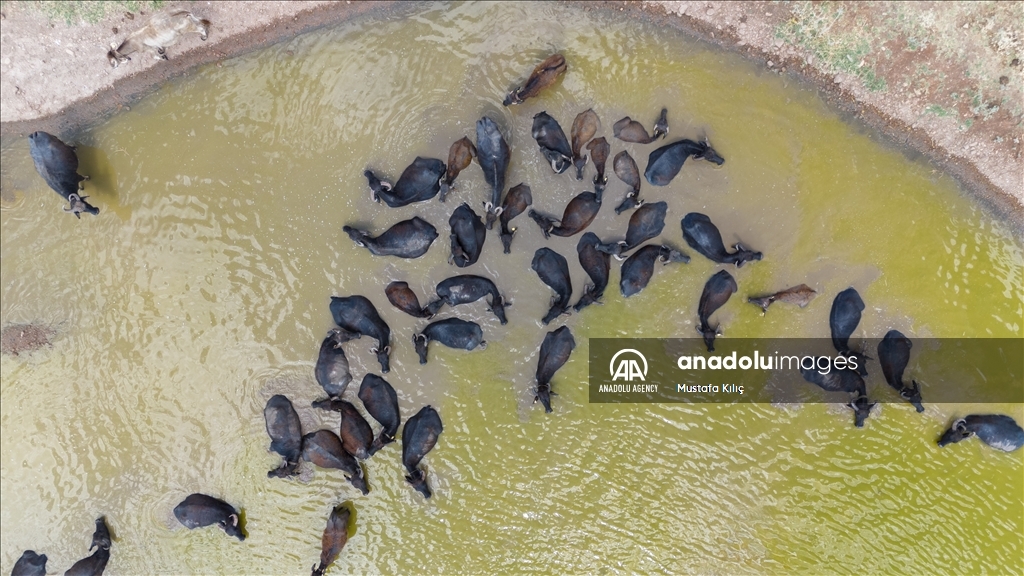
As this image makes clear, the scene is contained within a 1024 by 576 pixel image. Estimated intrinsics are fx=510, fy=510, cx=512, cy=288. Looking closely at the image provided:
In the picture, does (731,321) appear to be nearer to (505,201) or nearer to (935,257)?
(935,257)

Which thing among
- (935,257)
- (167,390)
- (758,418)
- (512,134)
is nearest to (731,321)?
(758,418)

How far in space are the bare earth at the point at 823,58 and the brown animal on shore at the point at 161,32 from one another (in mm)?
173

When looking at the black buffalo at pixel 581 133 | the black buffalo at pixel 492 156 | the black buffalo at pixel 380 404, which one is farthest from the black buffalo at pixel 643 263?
the black buffalo at pixel 380 404

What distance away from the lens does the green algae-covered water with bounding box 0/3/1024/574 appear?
745 cm

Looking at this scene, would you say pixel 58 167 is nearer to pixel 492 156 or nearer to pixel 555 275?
pixel 492 156

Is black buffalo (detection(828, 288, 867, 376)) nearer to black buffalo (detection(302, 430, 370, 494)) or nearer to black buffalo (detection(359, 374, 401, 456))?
black buffalo (detection(359, 374, 401, 456))

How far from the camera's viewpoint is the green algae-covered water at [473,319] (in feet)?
24.4

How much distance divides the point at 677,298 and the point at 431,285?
12.1ft

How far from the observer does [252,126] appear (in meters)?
7.73

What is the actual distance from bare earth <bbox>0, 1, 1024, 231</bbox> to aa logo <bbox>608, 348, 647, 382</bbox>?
15.2 feet

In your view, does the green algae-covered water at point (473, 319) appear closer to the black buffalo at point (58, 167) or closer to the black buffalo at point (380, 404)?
the black buffalo at point (380, 404)

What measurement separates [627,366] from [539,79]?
14.4ft

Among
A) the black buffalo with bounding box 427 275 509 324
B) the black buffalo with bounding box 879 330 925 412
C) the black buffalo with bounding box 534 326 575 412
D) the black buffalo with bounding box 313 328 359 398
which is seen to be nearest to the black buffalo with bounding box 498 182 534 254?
the black buffalo with bounding box 427 275 509 324

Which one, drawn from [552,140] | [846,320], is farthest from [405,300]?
[846,320]
